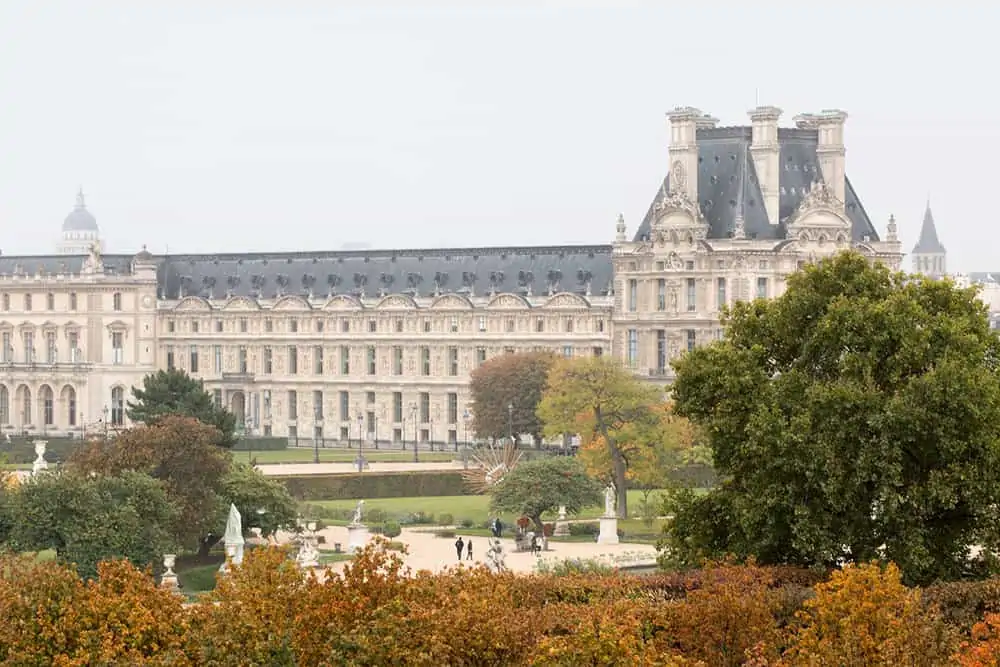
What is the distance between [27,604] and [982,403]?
709 inches

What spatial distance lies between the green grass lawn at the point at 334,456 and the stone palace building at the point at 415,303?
5174 millimetres

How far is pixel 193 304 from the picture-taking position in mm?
144000

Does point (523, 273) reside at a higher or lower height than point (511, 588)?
higher

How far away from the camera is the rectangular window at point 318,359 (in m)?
140

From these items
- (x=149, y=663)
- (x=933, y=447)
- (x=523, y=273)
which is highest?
(x=523, y=273)

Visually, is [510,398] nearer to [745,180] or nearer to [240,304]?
[745,180]

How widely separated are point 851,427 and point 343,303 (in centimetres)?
9115

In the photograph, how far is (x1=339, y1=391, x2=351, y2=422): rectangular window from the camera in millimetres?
136000

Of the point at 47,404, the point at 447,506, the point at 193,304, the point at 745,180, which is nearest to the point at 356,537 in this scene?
the point at 447,506

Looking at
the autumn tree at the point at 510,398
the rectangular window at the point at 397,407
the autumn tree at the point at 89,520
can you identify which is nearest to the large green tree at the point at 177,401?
the autumn tree at the point at 510,398

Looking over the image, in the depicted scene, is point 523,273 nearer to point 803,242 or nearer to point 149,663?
point 803,242

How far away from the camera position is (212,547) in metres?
76.5

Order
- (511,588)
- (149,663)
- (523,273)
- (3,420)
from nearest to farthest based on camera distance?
(149,663) → (511,588) → (523,273) → (3,420)

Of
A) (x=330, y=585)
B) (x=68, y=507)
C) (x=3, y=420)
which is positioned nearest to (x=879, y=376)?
(x=330, y=585)
